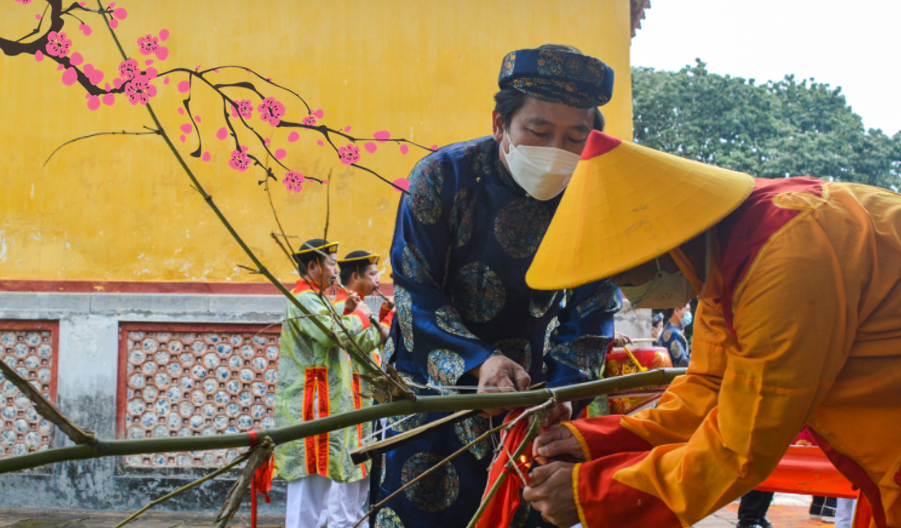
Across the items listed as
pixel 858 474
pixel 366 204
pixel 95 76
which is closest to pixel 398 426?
pixel 858 474

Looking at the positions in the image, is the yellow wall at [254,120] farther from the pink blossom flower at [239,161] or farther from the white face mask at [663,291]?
the white face mask at [663,291]

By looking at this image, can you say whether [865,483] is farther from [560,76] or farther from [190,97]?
[190,97]

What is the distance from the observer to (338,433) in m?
4.68

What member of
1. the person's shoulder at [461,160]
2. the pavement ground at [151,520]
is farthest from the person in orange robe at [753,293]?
the pavement ground at [151,520]

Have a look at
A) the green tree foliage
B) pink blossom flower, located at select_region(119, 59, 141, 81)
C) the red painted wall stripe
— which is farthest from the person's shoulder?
the green tree foliage

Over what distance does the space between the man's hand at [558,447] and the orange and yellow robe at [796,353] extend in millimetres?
186

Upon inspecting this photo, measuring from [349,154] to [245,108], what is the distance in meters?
0.89

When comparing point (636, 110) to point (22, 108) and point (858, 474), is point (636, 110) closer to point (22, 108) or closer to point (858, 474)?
point (22, 108)

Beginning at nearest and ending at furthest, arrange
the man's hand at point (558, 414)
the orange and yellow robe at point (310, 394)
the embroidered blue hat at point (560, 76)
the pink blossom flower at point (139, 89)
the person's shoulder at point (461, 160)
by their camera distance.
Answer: the man's hand at point (558, 414) < the embroidered blue hat at point (560, 76) < the person's shoulder at point (461, 160) < the orange and yellow robe at point (310, 394) < the pink blossom flower at point (139, 89)

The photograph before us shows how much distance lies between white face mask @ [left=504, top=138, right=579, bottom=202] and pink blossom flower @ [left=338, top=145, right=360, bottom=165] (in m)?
3.77

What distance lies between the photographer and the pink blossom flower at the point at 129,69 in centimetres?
560

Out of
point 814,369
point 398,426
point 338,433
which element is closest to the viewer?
point 814,369

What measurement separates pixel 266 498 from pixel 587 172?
4097 mm

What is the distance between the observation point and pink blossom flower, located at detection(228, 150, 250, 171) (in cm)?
543
